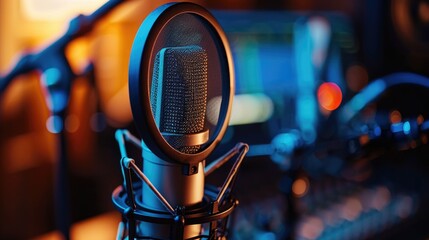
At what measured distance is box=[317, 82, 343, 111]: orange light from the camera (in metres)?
1.99

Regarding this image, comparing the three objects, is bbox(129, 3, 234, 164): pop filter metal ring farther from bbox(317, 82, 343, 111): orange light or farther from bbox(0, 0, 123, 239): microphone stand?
bbox(317, 82, 343, 111): orange light

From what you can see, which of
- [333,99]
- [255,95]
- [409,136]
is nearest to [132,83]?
[409,136]

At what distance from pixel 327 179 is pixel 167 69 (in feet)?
5.03

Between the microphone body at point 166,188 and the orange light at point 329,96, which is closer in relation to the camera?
the microphone body at point 166,188

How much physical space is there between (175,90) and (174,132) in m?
0.04

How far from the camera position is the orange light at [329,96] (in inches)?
78.4

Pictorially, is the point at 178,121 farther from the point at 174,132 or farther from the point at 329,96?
the point at 329,96

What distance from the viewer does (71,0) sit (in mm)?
1568

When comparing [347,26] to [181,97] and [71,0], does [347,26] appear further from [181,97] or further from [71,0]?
[181,97]

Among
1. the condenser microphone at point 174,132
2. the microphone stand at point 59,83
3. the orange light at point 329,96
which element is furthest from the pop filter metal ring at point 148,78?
the orange light at point 329,96

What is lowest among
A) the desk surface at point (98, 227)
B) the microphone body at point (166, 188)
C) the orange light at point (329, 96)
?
the desk surface at point (98, 227)

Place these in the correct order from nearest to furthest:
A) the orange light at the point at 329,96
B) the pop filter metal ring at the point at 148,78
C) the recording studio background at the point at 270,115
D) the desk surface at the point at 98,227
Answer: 1. the pop filter metal ring at the point at 148,78
2. the recording studio background at the point at 270,115
3. the desk surface at the point at 98,227
4. the orange light at the point at 329,96

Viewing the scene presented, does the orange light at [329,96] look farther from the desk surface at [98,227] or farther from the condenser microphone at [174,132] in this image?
the condenser microphone at [174,132]

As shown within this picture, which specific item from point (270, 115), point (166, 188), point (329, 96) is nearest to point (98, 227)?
point (270, 115)
